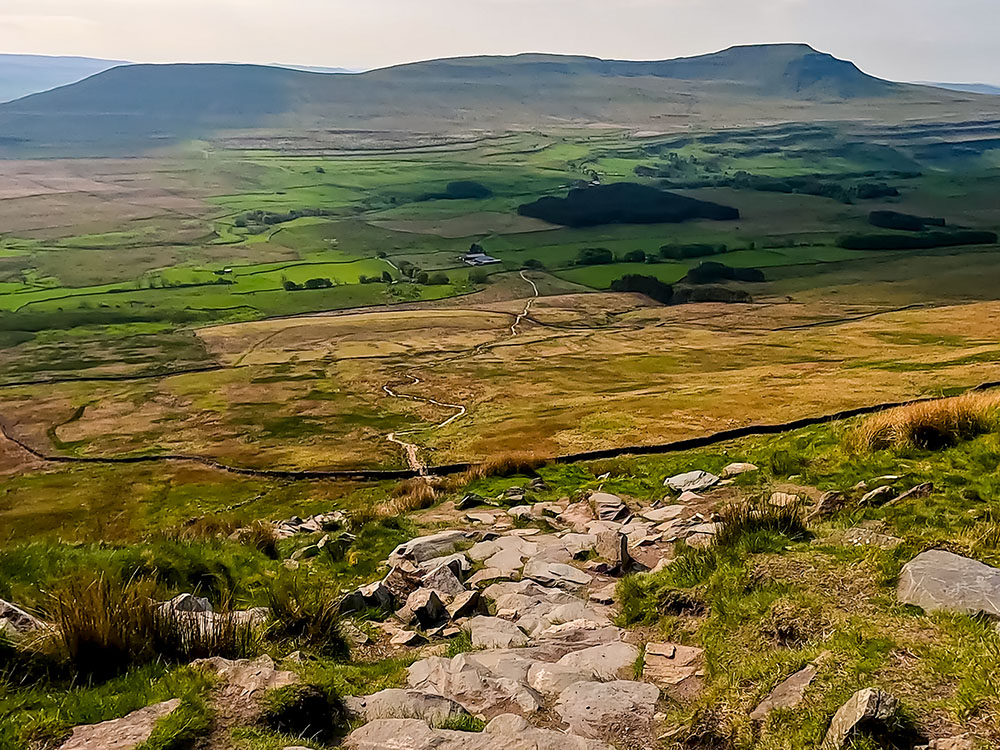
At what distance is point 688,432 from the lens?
119 ft

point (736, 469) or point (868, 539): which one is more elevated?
point (868, 539)

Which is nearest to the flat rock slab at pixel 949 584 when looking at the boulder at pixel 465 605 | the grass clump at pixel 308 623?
the boulder at pixel 465 605

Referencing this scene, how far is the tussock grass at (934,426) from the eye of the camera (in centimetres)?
1584

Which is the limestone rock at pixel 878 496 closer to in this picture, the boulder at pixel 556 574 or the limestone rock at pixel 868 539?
the limestone rock at pixel 868 539

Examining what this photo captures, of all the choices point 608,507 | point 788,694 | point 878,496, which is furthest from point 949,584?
point 608,507

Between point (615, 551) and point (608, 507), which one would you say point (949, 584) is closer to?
point (615, 551)

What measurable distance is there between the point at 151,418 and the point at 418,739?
7367 cm

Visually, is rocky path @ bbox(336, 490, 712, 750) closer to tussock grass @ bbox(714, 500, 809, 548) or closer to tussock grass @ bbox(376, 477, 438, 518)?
tussock grass @ bbox(714, 500, 809, 548)

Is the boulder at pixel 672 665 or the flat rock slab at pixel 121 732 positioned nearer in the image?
the flat rock slab at pixel 121 732

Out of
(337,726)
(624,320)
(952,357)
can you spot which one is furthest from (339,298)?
(337,726)

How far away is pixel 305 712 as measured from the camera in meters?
7.16

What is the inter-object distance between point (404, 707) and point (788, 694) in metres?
3.58

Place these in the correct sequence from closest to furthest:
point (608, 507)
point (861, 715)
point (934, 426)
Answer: point (861, 715) < point (934, 426) < point (608, 507)

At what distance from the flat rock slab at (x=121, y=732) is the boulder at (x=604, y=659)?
431cm
